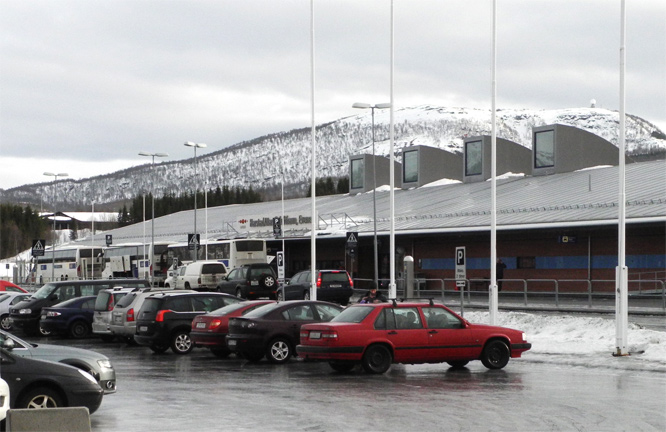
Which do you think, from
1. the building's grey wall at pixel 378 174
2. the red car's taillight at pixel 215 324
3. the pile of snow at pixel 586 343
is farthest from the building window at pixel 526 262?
the building's grey wall at pixel 378 174

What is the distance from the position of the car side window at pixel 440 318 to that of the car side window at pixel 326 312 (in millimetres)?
3374

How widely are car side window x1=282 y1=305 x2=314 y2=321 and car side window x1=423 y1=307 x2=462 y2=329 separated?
359 centimetres

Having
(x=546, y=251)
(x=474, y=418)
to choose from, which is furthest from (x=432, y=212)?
(x=474, y=418)

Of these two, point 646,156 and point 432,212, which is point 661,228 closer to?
point 432,212

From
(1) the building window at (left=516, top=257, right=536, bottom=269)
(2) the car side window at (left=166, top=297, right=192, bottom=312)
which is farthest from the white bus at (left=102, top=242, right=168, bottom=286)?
(2) the car side window at (left=166, top=297, right=192, bottom=312)

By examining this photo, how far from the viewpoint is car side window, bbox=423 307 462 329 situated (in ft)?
64.5

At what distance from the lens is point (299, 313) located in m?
22.4

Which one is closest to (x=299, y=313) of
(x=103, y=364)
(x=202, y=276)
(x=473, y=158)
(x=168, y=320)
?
(x=168, y=320)

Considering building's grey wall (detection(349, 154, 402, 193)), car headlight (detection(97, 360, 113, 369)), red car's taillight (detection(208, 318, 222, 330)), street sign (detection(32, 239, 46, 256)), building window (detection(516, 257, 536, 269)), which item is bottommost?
red car's taillight (detection(208, 318, 222, 330))

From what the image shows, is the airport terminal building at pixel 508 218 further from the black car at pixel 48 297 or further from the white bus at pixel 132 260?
the black car at pixel 48 297

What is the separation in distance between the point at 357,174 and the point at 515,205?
29042 mm

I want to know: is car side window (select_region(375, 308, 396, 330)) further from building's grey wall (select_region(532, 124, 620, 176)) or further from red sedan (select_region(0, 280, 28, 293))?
building's grey wall (select_region(532, 124, 620, 176))

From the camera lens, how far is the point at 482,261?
50594 mm

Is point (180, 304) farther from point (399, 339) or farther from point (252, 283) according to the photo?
point (252, 283)
